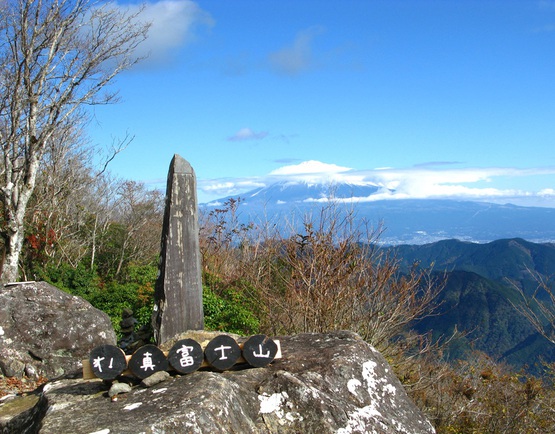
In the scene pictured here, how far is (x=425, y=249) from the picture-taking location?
140m

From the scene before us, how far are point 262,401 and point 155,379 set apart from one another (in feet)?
3.40

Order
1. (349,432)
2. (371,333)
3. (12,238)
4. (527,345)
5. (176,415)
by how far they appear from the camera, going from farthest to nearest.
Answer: (527,345)
(12,238)
(371,333)
(349,432)
(176,415)

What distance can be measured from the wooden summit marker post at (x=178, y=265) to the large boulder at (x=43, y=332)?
2182mm

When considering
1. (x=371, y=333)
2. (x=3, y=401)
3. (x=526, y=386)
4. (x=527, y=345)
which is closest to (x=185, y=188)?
(x=3, y=401)

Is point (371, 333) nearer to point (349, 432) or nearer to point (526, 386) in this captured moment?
point (526, 386)

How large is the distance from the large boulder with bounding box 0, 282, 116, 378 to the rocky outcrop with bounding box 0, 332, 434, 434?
2.99 m

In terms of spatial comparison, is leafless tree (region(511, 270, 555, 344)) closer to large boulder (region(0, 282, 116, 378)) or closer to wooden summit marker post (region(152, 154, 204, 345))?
wooden summit marker post (region(152, 154, 204, 345))

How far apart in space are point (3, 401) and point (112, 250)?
10.7 m

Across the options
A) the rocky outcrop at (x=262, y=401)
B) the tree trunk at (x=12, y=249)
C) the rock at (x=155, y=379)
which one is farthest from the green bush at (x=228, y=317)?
the rock at (x=155, y=379)

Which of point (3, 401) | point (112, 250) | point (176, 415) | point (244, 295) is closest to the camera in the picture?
point (176, 415)

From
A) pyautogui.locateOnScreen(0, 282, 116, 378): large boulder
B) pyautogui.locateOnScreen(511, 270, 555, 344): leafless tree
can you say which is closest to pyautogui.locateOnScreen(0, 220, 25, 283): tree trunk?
pyautogui.locateOnScreen(0, 282, 116, 378): large boulder

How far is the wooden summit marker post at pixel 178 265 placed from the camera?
7.03 meters

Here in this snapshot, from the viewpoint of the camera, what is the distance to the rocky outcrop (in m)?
4.45

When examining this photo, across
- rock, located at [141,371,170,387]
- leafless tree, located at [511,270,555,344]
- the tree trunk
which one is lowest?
leafless tree, located at [511,270,555,344]
